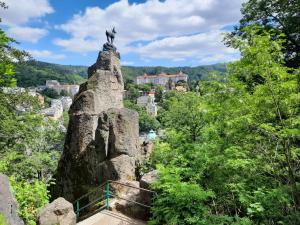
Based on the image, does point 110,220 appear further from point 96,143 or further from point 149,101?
point 149,101

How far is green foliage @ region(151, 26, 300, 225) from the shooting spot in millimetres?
6027

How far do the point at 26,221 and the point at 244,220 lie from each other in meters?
4.66

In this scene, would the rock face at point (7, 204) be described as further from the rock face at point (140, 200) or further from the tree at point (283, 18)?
the tree at point (283, 18)

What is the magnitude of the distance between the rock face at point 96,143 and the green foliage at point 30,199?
4.18m

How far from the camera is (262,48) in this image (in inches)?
239

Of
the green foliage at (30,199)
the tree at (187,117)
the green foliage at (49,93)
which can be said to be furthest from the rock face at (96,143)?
the green foliage at (49,93)

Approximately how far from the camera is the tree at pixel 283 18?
59.2 ft

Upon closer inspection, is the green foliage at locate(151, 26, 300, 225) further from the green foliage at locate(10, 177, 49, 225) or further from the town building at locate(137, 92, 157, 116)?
the town building at locate(137, 92, 157, 116)

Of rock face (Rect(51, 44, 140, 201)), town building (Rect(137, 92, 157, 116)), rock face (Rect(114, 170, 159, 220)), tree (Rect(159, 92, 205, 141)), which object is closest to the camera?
rock face (Rect(114, 170, 159, 220))

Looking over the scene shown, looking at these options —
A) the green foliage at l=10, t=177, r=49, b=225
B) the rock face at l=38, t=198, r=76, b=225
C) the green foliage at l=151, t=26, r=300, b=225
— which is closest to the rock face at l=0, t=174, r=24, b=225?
the green foliage at l=10, t=177, r=49, b=225

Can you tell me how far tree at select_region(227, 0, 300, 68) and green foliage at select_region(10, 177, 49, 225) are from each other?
1438 centimetres

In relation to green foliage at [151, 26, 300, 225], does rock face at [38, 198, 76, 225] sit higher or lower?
lower

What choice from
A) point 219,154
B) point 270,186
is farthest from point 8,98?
point 270,186

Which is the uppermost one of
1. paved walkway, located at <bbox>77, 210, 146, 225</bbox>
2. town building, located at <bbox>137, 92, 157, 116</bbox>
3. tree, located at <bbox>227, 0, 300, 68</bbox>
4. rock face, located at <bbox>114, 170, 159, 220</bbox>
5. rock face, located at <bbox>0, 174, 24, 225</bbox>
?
tree, located at <bbox>227, 0, 300, 68</bbox>
